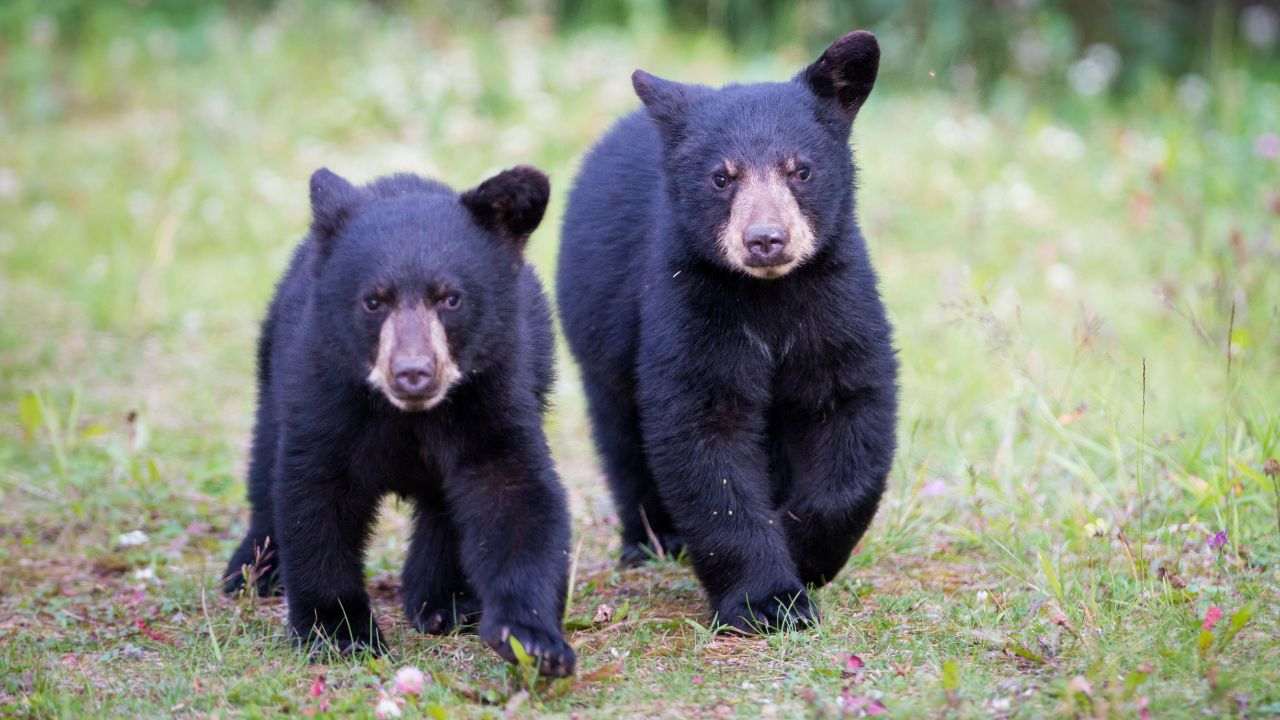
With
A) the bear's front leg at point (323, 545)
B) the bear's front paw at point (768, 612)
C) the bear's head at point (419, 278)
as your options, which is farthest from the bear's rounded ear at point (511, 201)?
the bear's front paw at point (768, 612)

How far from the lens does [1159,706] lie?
3316 mm

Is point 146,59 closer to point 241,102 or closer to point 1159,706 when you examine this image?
point 241,102

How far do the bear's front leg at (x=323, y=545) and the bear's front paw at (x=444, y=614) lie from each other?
276 mm

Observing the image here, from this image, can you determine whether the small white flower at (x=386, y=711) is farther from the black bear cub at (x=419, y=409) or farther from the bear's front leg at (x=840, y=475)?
the bear's front leg at (x=840, y=475)

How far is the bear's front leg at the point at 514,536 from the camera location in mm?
3695

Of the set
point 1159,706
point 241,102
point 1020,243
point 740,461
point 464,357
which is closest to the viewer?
point 1159,706

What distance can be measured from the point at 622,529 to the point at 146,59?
882 cm

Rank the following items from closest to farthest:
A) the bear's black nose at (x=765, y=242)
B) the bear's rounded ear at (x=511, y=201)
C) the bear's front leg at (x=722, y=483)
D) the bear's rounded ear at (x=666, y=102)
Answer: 1. the bear's rounded ear at (x=511, y=201)
2. the bear's black nose at (x=765, y=242)
3. the bear's front leg at (x=722, y=483)
4. the bear's rounded ear at (x=666, y=102)

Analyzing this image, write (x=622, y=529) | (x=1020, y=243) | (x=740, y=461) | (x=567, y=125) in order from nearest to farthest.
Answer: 1. (x=740, y=461)
2. (x=622, y=529)
3. (x=1020, y=243)
4. (x=567, y=125)

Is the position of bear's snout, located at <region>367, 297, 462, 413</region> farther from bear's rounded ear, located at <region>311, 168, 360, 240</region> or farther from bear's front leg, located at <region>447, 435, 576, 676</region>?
bear's rounded ear, located at <region>311, 168, 360, 240</region>

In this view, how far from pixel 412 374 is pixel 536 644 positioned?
0.68 metres

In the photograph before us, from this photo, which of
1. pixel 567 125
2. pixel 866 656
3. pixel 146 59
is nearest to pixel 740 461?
pixel 866 656

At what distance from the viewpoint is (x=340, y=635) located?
4.02 metres

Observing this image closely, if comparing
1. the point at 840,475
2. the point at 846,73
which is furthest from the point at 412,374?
the point at 846,73
